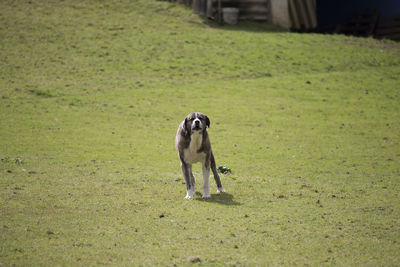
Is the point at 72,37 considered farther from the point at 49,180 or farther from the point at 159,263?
the point at 159,263

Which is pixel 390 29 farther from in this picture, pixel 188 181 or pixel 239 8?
pixel 188 181

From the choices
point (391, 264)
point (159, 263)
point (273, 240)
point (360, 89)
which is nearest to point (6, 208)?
point (159, 263)

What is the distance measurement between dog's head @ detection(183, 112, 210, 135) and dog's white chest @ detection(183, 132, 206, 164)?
0.55ft

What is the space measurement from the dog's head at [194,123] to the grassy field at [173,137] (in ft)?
5.12

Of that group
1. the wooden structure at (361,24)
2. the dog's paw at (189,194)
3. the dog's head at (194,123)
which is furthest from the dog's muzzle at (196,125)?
the wooden structure at (361,24)

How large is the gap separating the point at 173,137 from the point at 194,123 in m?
8.35

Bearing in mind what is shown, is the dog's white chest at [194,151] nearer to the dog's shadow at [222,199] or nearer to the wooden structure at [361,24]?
the dog's shadow at [222,199]

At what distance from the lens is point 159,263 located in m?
7.04

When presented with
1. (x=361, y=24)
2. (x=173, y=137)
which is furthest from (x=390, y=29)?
(x=173, y=137)

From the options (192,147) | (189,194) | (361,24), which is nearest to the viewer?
(192,147)

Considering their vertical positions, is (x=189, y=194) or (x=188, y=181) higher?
(x=188, y=181)

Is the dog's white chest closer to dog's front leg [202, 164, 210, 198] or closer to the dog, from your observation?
the dog

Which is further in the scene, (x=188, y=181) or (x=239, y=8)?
(x=239, y=8)

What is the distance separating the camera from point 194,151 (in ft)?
35.2
